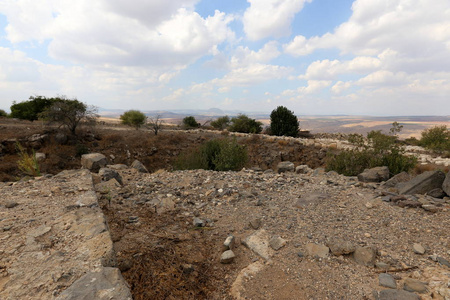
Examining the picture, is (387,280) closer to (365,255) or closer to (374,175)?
(365,255)

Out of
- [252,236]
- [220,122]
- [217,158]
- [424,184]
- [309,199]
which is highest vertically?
[220,122]

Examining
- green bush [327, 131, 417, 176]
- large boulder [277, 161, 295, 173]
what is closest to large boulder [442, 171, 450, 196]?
green bush [327, 131, 417, 176]

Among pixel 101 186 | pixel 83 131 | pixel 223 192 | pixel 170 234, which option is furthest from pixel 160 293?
pixel 83 131

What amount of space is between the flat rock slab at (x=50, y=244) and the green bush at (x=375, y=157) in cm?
745

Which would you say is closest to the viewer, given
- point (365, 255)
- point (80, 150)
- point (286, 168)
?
point (365, 255)

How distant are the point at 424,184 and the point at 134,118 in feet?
102

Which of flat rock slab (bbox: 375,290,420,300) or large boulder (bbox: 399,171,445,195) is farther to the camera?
large boulder (bbox: 399,171,445,195)

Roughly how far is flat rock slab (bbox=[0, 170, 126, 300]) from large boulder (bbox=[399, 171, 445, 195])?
5408 mm

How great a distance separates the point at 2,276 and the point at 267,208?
3.63 meters

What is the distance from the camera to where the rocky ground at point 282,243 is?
8.38 ft

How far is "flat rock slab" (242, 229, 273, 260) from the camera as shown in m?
3.14

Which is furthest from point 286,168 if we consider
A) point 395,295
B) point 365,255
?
point 395,295

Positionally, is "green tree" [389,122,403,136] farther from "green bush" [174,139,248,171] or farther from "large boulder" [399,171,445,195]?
"green bush" [174,139,248,171]

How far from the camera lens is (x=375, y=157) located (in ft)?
25.8
